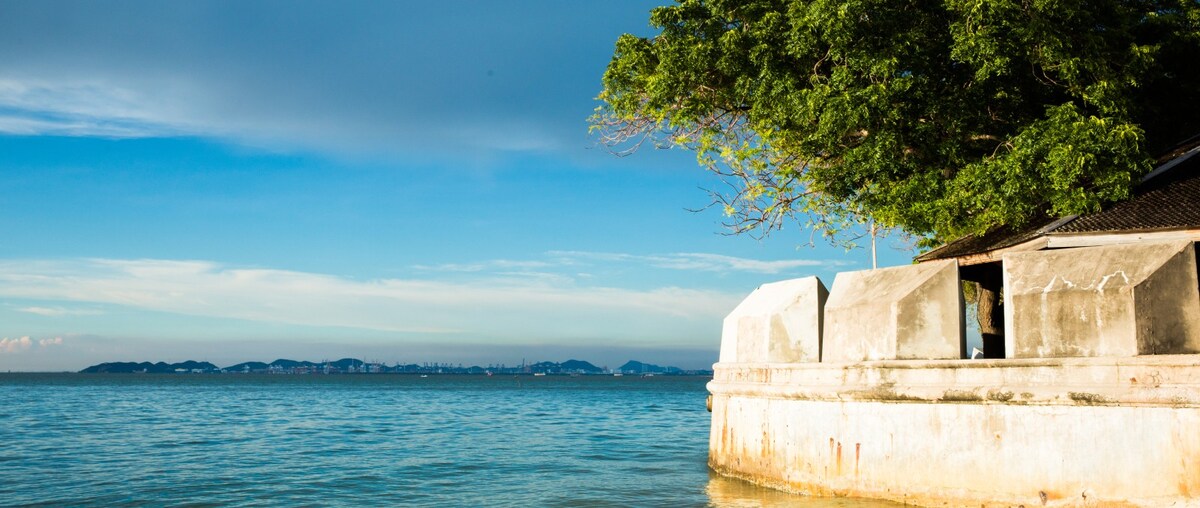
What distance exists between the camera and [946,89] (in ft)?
52.3

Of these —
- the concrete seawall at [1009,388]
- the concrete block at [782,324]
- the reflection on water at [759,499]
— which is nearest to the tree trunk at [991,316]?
the concrete block at [782,324]

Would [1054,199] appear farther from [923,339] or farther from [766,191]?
[766,191]

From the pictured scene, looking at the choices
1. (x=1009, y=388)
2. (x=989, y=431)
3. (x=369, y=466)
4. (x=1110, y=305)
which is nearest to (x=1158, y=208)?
(x=1110, y=305)

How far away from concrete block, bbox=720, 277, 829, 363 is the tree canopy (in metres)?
2.70

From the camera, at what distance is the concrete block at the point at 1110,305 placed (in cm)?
986

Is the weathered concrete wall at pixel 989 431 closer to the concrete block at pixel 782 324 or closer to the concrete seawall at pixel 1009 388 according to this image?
the concrete seawall at pixel 1009 388

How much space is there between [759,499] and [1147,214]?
6495 millimetres

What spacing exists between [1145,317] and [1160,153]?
6.75 metres

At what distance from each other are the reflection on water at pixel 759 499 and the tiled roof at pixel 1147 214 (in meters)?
4.18

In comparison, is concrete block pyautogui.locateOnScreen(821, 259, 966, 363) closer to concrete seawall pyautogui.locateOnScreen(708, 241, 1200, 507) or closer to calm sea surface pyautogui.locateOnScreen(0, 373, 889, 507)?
concrete seawall pyautogui.locateOnScreen(708, 241, 1200, 507)

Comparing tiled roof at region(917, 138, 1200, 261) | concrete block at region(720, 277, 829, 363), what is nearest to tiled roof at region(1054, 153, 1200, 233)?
tiled roof at region(917, 138, 1200, 261)

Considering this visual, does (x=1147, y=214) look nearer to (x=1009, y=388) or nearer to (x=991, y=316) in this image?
(x=1009, y=388)

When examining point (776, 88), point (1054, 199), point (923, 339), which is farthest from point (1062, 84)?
point (923, 339)

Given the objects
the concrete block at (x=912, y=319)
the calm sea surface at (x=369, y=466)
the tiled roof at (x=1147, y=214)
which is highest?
the tiled roof at (x=1147, y=214)
